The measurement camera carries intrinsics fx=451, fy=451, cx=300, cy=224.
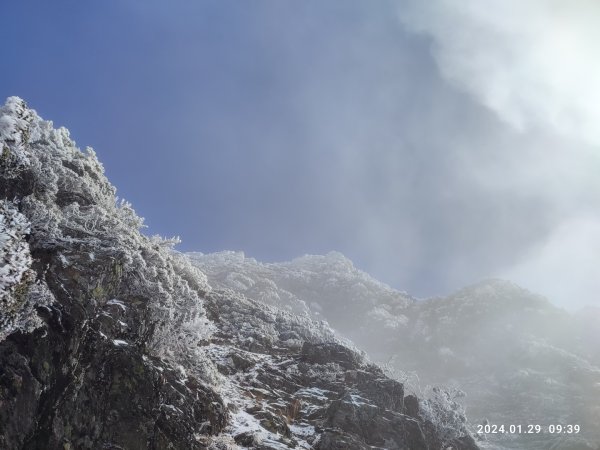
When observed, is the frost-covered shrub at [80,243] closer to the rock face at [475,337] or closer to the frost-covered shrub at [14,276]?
the frost-covered shrub at [14,276]

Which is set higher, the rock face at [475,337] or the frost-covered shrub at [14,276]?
the rock face at [475,337]

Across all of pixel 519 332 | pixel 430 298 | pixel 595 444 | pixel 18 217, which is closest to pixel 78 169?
pixel 18 217

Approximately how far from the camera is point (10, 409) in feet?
58.6

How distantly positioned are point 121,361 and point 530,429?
87.9m

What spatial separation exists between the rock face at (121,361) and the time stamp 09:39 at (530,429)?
51.2 meters

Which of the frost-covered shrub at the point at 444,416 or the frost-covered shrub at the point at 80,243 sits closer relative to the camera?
the frost-covered shrub at the point at 80,243

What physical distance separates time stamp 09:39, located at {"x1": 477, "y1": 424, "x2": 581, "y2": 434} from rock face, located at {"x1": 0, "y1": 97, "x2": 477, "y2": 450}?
51.2m

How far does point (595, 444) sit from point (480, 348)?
218ft

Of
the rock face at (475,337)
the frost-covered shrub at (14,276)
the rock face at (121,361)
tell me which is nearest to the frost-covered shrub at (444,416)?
the rock face at (121,361)

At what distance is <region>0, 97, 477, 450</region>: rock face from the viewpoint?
19344 millimetres

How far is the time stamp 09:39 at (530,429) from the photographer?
84250 mm

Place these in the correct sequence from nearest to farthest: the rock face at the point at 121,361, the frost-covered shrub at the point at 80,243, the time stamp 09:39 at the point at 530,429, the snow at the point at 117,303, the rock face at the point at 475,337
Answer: the rock face at the point at 121,361 < the frost-covered shrub at the point at 80,243 < the snow at the point at 117,303 < the time stamp 09:39 at the point at 530,429 < the rock face at the point at 475,337

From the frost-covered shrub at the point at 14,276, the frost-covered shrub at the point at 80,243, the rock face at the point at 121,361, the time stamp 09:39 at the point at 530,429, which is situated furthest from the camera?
the time stamp 09:39 at the point at 530,429

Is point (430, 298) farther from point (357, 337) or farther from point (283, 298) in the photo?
point (283, 298)
